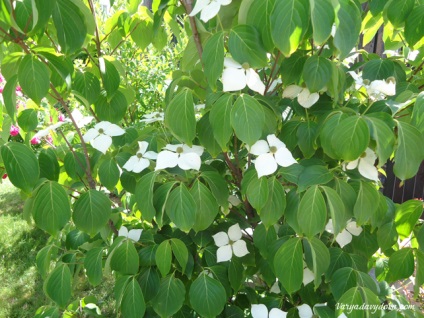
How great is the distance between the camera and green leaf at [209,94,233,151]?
3.21 feet

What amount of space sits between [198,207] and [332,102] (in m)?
0.42

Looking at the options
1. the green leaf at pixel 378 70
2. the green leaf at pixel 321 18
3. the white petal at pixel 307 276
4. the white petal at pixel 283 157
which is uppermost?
Answer: the green leaf at pixel 321 18

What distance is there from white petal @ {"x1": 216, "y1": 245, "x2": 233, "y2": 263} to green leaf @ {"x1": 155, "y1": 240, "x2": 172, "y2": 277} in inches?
5.3

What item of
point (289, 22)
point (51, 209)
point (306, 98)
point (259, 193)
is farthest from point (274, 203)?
point (51, 209)

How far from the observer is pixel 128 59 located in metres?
3.46

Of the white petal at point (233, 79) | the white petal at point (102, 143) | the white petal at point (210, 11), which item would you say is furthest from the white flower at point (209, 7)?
the white petal at point (102, 143)

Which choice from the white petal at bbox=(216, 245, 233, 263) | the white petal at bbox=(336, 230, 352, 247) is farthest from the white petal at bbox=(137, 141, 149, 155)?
the white petal at bbox=(336, 230, 352, 247)

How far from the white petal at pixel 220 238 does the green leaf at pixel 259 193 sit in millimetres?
214

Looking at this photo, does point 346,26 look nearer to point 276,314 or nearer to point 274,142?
point 274,142

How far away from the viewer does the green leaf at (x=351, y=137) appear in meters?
0.94

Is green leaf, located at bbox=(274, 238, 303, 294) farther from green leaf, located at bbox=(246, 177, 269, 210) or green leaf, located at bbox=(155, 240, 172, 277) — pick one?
green leaf, located at bbox=(155, 240, 172, 277)

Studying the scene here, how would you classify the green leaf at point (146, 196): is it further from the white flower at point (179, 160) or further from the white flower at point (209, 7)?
the white flower at point (209, 7)

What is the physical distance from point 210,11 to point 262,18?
11 centimetres

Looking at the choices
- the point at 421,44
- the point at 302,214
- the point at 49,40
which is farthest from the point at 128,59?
the point at 302,214
